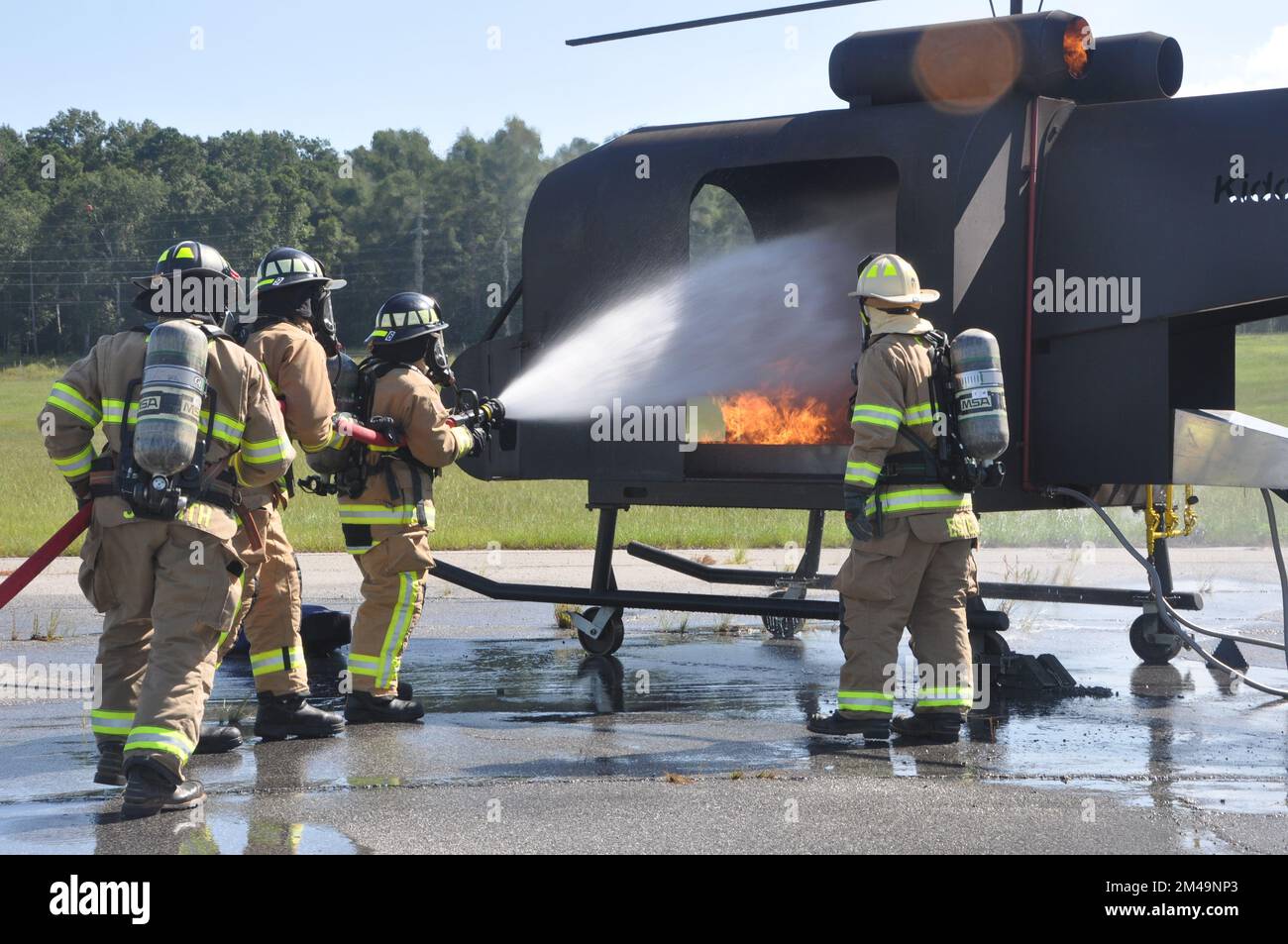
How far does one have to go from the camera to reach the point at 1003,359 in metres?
6.82

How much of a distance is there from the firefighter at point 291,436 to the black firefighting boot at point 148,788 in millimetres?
994

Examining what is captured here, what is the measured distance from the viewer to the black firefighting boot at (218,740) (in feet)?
20.0

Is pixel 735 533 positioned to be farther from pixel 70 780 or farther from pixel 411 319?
pixel 70 780

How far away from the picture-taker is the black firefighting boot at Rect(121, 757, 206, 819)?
4984mm

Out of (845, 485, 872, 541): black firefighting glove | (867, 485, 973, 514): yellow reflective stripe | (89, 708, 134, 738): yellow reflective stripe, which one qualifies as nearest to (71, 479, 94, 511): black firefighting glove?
(89, 708, 134, 738): yellow reflective stripe

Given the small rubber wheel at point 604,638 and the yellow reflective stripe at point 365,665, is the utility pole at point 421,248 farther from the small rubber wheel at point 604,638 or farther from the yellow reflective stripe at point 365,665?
the yellow reflective stripe at point 365,665

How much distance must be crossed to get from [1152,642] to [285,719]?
4666 mm

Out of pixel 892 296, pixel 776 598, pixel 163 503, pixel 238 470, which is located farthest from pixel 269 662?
pixel 892 296

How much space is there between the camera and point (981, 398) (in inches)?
239

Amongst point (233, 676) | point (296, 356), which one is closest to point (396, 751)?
point (296, 356)

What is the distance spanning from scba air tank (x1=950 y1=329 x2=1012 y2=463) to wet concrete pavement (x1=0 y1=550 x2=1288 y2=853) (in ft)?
3.97

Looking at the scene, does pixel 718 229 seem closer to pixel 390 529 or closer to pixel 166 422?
pixel 390 529

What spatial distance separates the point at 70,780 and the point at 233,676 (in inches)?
93.7
